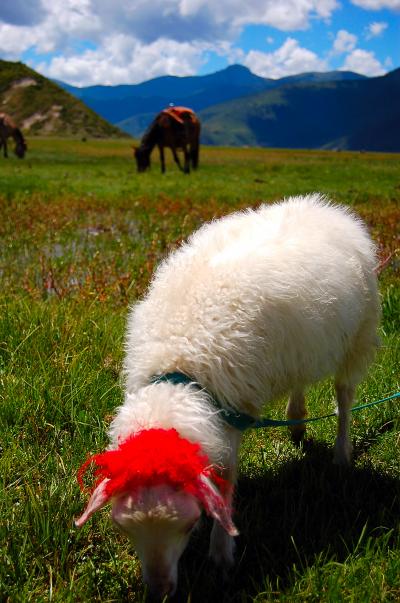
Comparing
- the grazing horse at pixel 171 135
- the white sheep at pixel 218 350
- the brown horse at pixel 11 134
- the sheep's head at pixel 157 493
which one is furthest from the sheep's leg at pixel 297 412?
the brown horse at pixel 11 134

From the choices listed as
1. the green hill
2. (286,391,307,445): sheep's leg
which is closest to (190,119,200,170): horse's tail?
(286,391,307,445): sheep's leg

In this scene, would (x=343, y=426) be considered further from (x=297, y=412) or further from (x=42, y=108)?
(x=42, y=108)

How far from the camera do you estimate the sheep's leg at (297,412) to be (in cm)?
367

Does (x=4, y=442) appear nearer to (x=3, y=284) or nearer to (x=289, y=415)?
(x=289, y=415)

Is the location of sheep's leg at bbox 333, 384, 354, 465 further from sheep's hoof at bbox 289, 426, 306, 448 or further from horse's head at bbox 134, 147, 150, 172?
horse's head at bbox 134, 147, 150, 172

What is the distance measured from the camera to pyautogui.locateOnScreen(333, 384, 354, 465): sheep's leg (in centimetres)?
344

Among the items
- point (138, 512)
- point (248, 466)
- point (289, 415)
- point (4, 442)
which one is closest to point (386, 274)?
point (289, 415)

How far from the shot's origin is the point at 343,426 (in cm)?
349

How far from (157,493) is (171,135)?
2271 cm

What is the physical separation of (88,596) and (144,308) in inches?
50.3

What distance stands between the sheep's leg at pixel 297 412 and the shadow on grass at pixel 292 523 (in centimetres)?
24

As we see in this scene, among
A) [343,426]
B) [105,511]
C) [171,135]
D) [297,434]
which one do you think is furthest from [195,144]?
[105,511]

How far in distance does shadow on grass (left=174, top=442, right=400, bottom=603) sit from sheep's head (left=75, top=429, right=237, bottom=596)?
0.41m

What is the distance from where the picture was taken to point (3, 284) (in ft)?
18.6
